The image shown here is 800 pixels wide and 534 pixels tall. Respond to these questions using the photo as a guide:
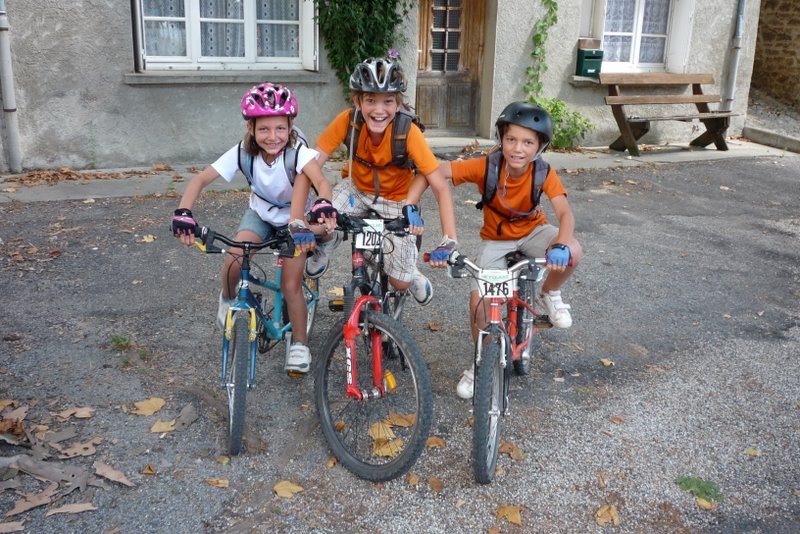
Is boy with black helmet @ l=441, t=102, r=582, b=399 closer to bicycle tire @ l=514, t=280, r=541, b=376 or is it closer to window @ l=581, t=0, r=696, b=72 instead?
bicycle tire @ l=514, t=280, r=541, b=376

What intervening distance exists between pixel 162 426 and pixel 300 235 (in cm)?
126

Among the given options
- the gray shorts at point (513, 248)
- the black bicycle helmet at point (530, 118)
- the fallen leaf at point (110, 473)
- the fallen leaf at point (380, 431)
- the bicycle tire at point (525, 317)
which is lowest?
the fallen leaf at point (110, 473)

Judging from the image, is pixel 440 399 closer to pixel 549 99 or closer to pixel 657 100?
pixel 549 99

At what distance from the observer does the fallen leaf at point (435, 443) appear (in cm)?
372

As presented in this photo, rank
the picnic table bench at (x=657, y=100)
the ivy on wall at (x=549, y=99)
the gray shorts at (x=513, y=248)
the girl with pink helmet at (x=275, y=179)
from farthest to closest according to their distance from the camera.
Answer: the picnic table bench at (x=657, y=100) → the ivy on wall at (x=549, y=99) → the gray shorts at (x=513, y=248) → the girl with pink helmet at (x=275, y=179)

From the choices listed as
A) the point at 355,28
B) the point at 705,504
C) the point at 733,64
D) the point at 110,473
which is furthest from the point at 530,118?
the point at 733,64

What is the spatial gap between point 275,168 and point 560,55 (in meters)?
8.73

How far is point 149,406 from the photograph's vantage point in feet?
13.0

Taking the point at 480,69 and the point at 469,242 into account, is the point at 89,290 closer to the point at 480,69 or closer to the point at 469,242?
the point at 469,242

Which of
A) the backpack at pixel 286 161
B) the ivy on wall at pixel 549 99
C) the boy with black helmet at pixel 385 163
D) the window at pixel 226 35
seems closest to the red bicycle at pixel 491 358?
the boy with black helmet at pixel 385 163

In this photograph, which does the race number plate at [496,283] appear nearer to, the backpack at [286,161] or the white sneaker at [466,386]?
the white sneaker at [466,386]

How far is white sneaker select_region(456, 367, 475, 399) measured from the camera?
13.3ft

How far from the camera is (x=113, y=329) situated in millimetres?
4887

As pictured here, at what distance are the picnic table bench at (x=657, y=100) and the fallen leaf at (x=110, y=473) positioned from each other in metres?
9.49
